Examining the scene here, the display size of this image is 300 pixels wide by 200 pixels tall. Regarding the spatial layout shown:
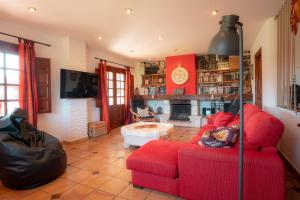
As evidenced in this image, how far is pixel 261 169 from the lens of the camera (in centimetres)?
148

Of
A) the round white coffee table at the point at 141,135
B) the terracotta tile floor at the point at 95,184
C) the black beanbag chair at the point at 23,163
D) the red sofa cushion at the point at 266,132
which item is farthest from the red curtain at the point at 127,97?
the red sofa cushion at the point at 266,132

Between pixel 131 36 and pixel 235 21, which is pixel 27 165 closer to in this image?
pixel 235 21

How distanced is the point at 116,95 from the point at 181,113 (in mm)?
2360

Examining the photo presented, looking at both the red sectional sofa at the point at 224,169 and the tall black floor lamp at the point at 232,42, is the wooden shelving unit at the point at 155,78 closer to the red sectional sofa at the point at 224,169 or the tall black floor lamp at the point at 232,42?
the red sectional sofa at the point at 224,169

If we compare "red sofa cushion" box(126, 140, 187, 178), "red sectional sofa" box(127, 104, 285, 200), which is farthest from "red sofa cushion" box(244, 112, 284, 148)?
"red sofa cushion" box(126, 140, 187, 178)

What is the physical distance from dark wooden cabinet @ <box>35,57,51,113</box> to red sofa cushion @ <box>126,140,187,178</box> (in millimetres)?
2636

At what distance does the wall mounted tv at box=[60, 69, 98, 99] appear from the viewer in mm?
3975

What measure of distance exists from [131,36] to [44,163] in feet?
10.1

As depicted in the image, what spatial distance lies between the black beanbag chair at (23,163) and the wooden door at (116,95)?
11.2ft

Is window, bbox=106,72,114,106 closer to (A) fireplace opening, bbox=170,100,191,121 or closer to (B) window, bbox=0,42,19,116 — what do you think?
(A) fireplace opening, bbox=170,100,191,121

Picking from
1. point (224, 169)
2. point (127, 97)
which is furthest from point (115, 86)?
point (224, 169)

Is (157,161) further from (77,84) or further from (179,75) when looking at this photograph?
(179,75)

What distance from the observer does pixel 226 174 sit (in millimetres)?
1588

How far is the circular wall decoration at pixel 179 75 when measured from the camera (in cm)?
623
